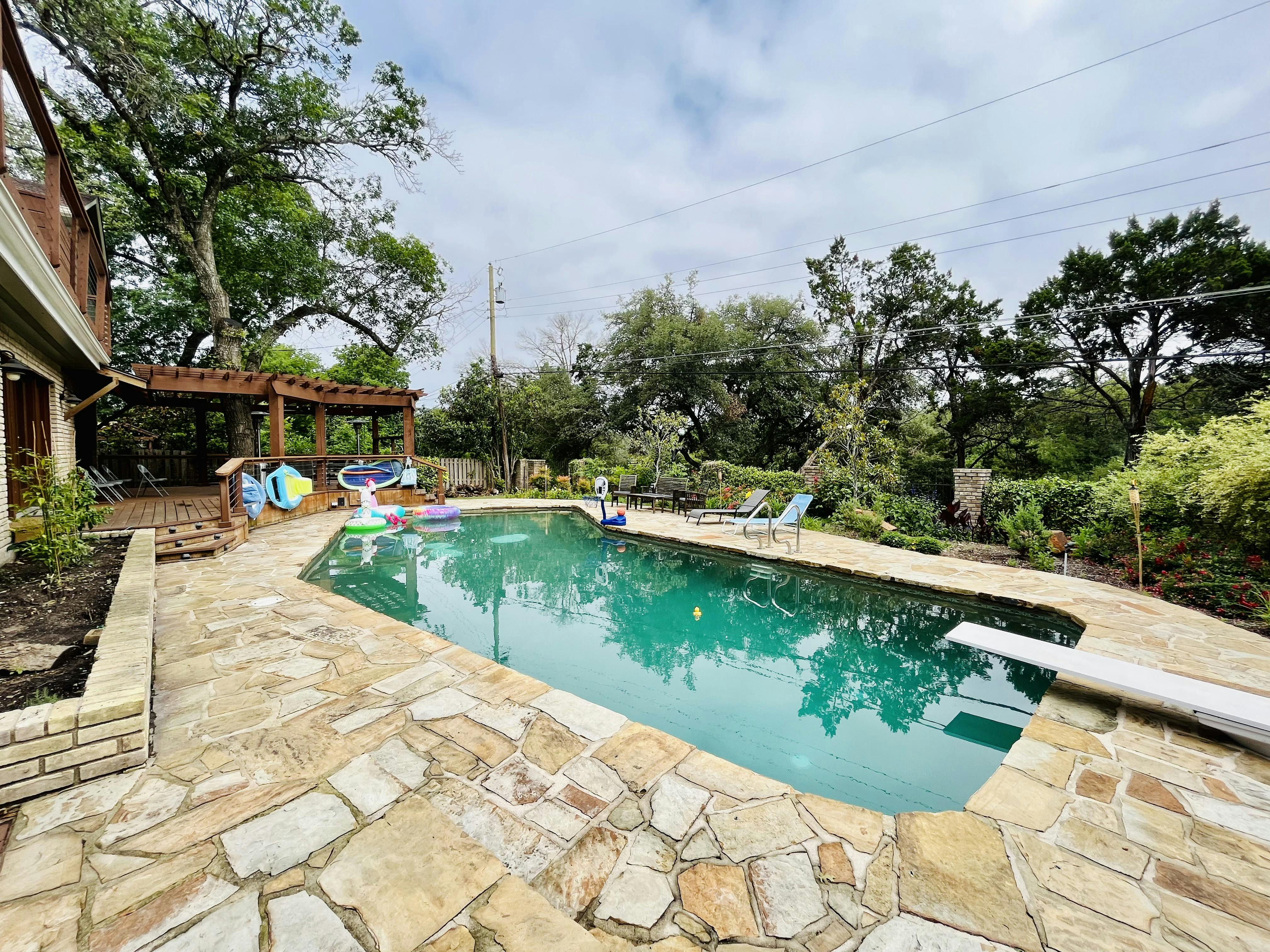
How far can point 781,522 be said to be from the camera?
26.4ft

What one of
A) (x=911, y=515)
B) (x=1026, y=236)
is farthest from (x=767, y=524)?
(x=1026, y=236)

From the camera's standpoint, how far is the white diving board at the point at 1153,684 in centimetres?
252

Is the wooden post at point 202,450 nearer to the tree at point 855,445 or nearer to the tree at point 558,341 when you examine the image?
the tree at point 558,341

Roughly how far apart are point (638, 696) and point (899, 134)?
42.6 feet

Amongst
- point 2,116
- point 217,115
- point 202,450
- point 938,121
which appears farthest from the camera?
point 202,450

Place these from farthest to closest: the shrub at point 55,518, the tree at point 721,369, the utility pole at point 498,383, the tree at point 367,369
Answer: the tree at point 367,369
the tree at point 721,369
the utility pole at point 498,383
the shrub at point 55,518

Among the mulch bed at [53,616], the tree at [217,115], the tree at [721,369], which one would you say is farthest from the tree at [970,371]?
the mulch bed at [53,616]

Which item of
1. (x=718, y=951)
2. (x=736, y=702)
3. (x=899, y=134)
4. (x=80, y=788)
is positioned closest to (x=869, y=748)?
(x=736, y=702)

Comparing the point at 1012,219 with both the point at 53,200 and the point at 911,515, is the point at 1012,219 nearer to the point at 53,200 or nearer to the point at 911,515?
the point at 911,515

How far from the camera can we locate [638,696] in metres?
3.81

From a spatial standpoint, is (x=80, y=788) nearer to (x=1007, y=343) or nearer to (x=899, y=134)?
(x=899, y=134)

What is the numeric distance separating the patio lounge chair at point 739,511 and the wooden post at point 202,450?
13.2 meters

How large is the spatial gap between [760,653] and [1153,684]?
8.63 ft

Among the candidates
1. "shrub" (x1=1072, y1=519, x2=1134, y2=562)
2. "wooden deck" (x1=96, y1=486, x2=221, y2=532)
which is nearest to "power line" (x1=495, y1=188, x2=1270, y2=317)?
"shrub" (x1=1072, y1=519, x2=1134, y2=562)
